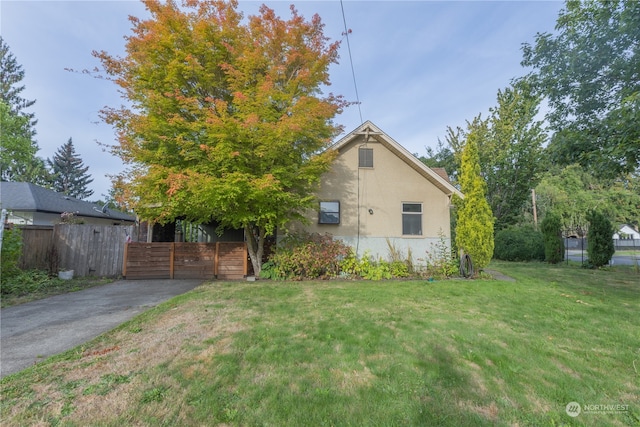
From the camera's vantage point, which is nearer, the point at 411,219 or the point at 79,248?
the point at 79,248

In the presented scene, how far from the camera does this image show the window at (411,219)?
11117mm

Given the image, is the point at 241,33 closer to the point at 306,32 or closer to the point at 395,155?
the point at 306,32

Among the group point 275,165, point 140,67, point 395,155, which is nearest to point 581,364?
point 275,165

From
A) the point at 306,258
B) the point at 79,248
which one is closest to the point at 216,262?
the point at 306,258

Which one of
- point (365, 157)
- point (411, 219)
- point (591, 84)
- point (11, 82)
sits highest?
point (11, 82)

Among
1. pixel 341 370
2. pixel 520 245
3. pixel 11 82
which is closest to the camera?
pixel 341 370

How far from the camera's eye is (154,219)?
902 centimetres

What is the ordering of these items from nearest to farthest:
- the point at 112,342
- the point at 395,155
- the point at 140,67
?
the point at 112,342, the point at 140,67, the point at 395,155

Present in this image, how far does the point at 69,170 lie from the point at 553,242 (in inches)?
2308

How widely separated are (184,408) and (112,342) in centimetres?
226

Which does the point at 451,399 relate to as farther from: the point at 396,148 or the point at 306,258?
the point at 396,148

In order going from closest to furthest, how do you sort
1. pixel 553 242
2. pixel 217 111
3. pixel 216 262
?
pixel 217 111
pixel 216 262
pixel 553 242

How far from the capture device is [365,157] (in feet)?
37.2

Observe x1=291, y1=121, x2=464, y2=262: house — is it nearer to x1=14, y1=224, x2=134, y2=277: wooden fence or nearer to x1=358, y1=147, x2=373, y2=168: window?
x1=358, y1=147, x2=373, y2=168: window
